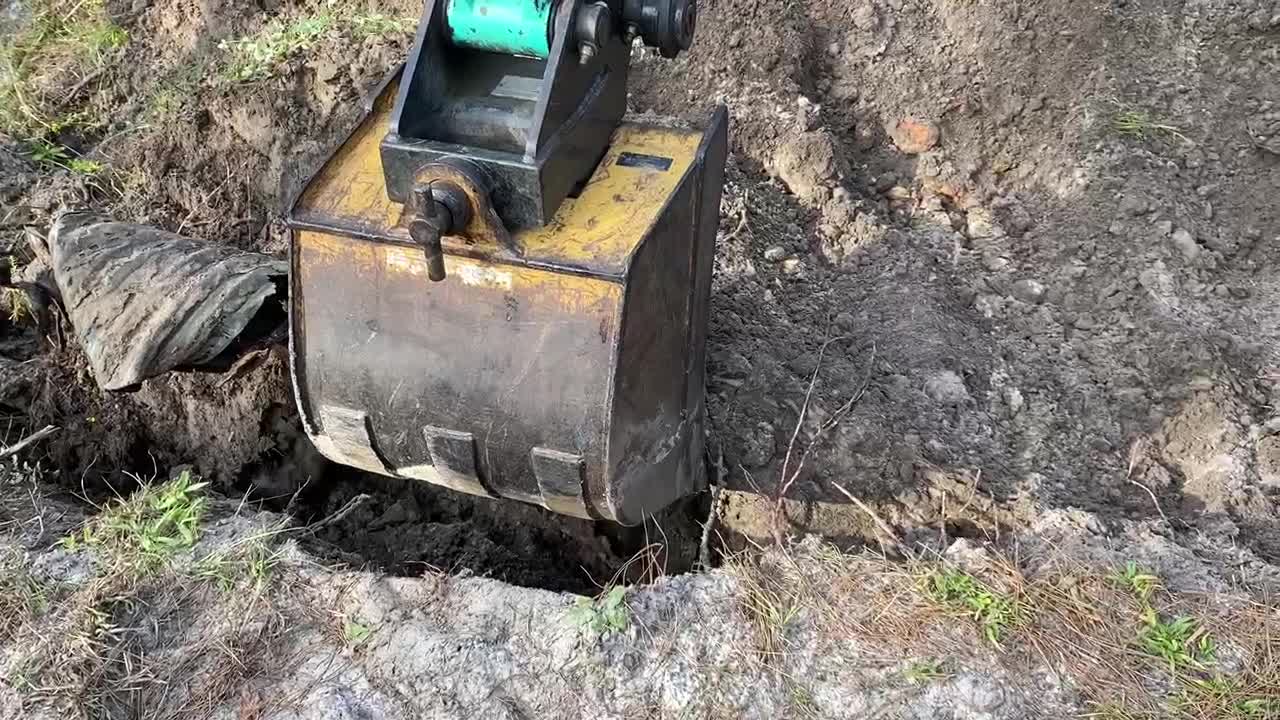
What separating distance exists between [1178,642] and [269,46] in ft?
10.8

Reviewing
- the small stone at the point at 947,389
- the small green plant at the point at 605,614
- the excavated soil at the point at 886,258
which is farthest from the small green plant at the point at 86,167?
the small stone at the point at 947,389

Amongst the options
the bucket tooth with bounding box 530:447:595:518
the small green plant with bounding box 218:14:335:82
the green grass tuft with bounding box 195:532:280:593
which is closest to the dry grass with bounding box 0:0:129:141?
the small green plant with bounding box 218:14:335:82

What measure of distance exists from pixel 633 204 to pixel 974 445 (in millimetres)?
1210

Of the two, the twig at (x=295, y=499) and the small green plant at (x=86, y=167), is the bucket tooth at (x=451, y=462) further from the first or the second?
the small green plant at (x=86, y=167)

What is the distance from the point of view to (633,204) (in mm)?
1938

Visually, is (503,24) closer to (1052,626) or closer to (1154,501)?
(1052,626)

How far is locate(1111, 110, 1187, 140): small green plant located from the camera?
10.1 feet

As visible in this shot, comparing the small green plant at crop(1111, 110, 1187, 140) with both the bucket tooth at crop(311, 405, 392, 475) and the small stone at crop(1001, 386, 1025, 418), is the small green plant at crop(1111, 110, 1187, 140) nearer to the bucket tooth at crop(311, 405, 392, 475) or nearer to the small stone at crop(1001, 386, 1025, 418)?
the small stone at crop(1001, 386, 1025, 418)

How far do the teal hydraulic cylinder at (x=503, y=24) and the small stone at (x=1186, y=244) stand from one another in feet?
6.73

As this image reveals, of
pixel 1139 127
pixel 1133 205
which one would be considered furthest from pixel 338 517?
pixel 1139 127

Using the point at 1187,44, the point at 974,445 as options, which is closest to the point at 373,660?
the point at 974,445

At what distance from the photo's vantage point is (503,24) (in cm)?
180

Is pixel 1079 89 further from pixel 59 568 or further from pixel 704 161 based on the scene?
pixel 59 568

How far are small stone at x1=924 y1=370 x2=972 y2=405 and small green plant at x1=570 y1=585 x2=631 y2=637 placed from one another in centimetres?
104
